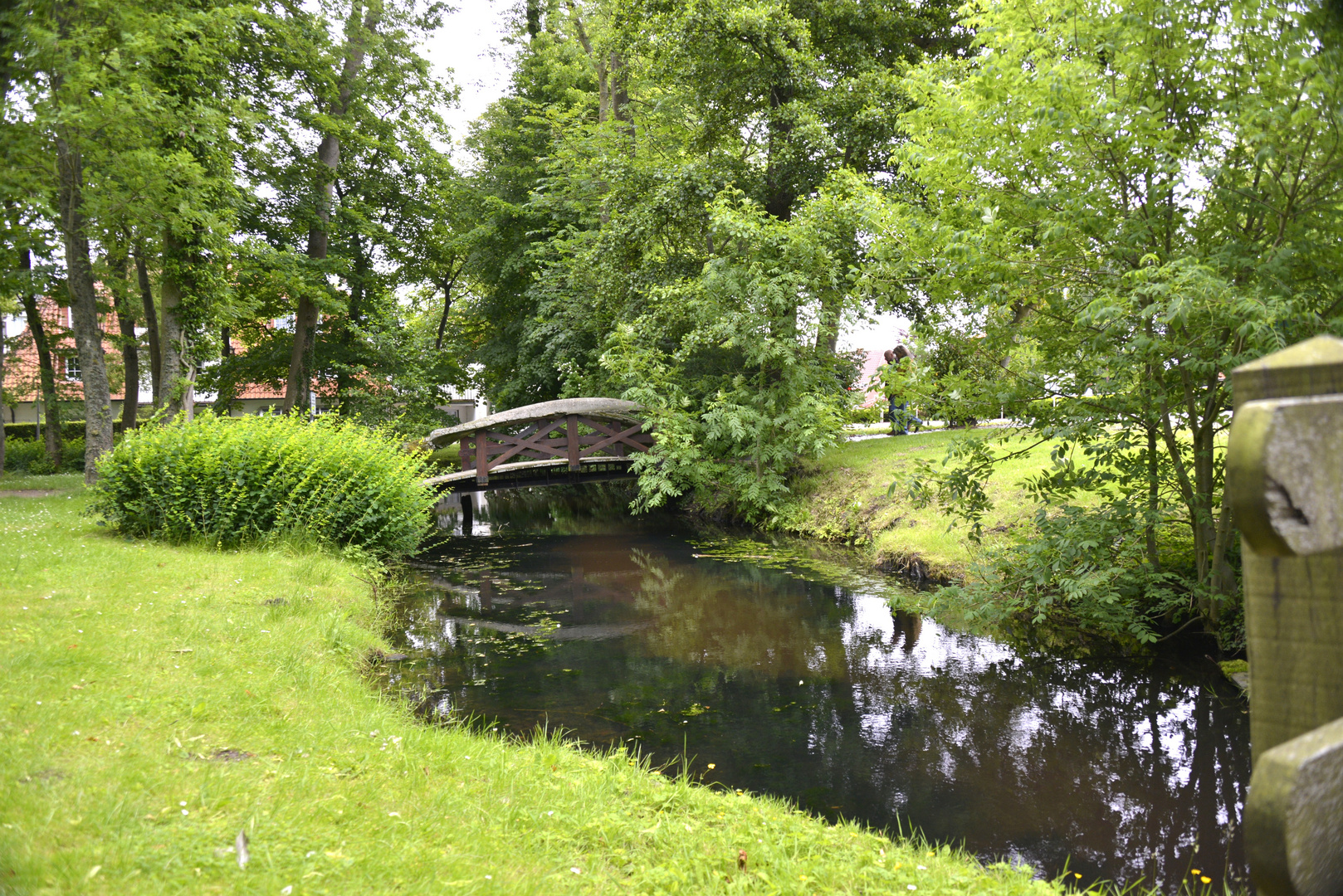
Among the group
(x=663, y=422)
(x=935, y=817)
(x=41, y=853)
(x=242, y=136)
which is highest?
(x=242, y=136)

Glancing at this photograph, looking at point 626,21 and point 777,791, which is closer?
point 777,791

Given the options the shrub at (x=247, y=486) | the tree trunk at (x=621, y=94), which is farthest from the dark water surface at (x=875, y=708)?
the tree trunk at (x=621, y=94)

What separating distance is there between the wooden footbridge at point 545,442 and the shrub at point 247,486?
17.3ft

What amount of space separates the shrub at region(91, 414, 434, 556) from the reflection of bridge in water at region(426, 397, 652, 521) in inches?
209

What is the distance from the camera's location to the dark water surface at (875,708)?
4.58 meters

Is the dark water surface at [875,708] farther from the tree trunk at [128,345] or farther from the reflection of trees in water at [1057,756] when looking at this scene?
the tree trunk at [128,345]

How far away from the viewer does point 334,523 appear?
32.6 feet

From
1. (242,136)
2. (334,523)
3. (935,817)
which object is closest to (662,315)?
(334,523)

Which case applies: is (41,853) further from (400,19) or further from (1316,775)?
(400,19)

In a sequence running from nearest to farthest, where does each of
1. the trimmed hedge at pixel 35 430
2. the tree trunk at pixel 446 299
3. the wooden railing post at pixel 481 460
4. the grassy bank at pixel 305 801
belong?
the grassy bank at pixel 305 801 < the wooden railing post at pixel 481 460 < the trimmed hedge at pixel 35 430 < the tree trunk at pixel 446 299

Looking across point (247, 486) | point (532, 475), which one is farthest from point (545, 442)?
point (247, 486)

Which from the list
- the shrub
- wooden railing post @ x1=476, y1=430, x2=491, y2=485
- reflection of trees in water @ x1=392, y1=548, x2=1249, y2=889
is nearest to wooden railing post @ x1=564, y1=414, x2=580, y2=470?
wooden railing post @ x1=476, y1=430, x2=491, y2=485

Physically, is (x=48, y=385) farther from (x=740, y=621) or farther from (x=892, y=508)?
(x=892, y=508)

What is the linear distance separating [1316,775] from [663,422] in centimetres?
1469
